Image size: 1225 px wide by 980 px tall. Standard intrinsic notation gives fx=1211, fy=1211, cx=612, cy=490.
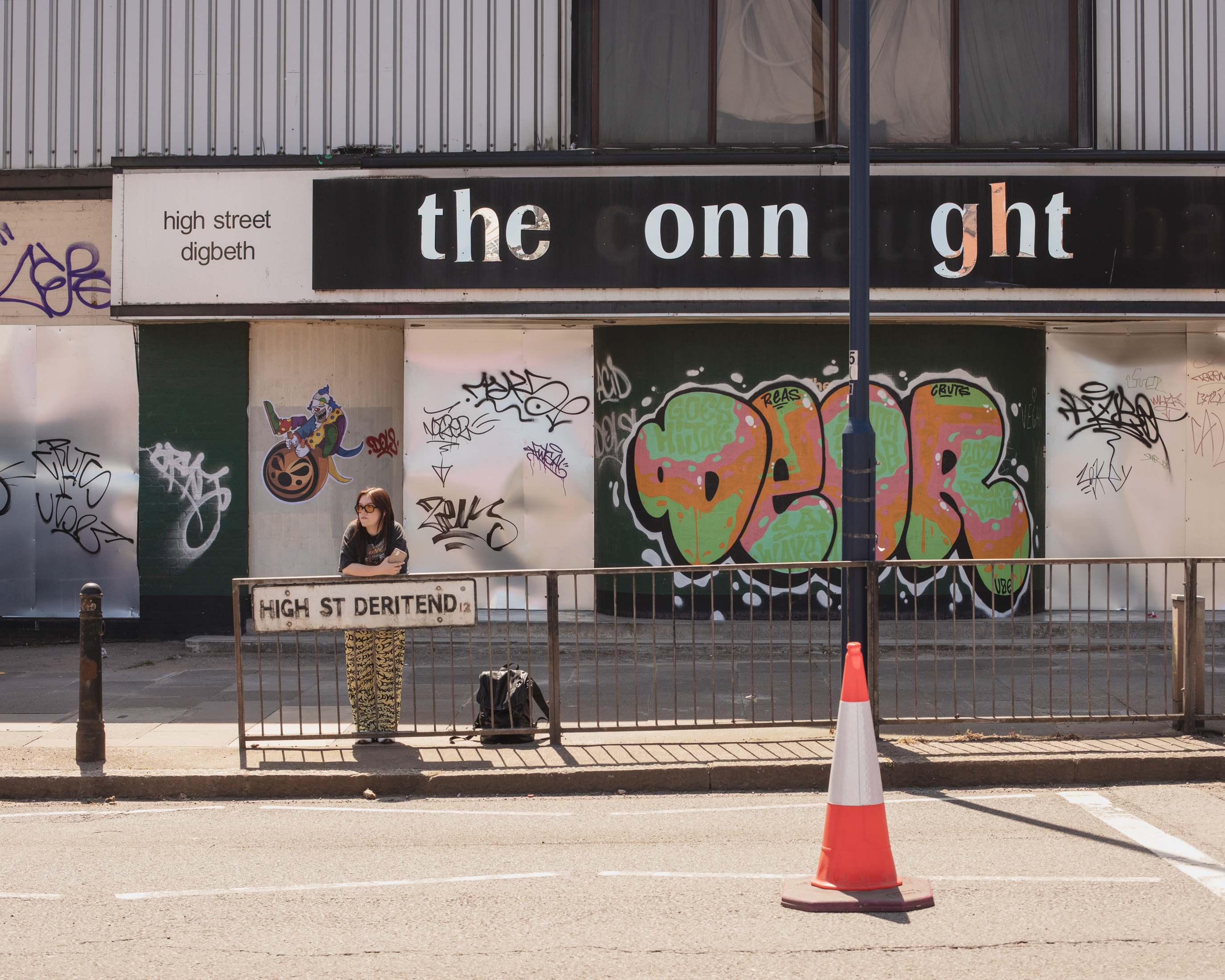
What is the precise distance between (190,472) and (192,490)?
200mm

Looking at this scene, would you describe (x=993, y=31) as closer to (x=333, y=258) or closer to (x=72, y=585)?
(x=333, y=258)

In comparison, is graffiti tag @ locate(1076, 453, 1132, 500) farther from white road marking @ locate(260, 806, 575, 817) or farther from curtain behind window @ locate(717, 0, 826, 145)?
white road marking @ locate(260, 806, 575, 817)

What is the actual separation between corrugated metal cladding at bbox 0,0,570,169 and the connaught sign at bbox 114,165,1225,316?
647 millimetres

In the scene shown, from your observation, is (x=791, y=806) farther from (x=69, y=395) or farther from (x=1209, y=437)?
(x=69, y=395)

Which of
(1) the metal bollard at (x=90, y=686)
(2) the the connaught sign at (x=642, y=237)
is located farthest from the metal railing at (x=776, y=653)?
(2) the the connaught sign at (x=642, y=237)

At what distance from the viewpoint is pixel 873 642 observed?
8.16m

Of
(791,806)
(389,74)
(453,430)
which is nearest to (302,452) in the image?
(453,430)

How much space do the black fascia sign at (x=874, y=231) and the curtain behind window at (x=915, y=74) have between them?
3.09 feet

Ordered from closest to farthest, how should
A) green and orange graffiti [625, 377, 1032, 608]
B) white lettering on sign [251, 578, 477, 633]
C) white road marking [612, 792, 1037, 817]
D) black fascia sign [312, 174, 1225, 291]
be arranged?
white road marking [612, 792, 1037, 817] < white lettering on sign [251, 578, 477, 633] < black fascia sign [312, 174, 1225, 291] < green and orange graffiti [625, 377, 1032, 608]

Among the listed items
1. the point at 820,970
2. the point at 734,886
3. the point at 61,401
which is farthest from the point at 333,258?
the point at 820,970

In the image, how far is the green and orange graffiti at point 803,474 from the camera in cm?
1310

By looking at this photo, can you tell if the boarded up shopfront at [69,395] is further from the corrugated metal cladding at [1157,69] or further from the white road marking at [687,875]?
the corrugated metal cladding at [1157,69]

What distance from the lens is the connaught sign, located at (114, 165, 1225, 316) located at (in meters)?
12.4

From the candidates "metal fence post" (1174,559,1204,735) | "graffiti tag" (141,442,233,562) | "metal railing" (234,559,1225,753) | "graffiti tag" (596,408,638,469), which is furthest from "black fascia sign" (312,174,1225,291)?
"metal fence post" (1174,559,1204,735)
